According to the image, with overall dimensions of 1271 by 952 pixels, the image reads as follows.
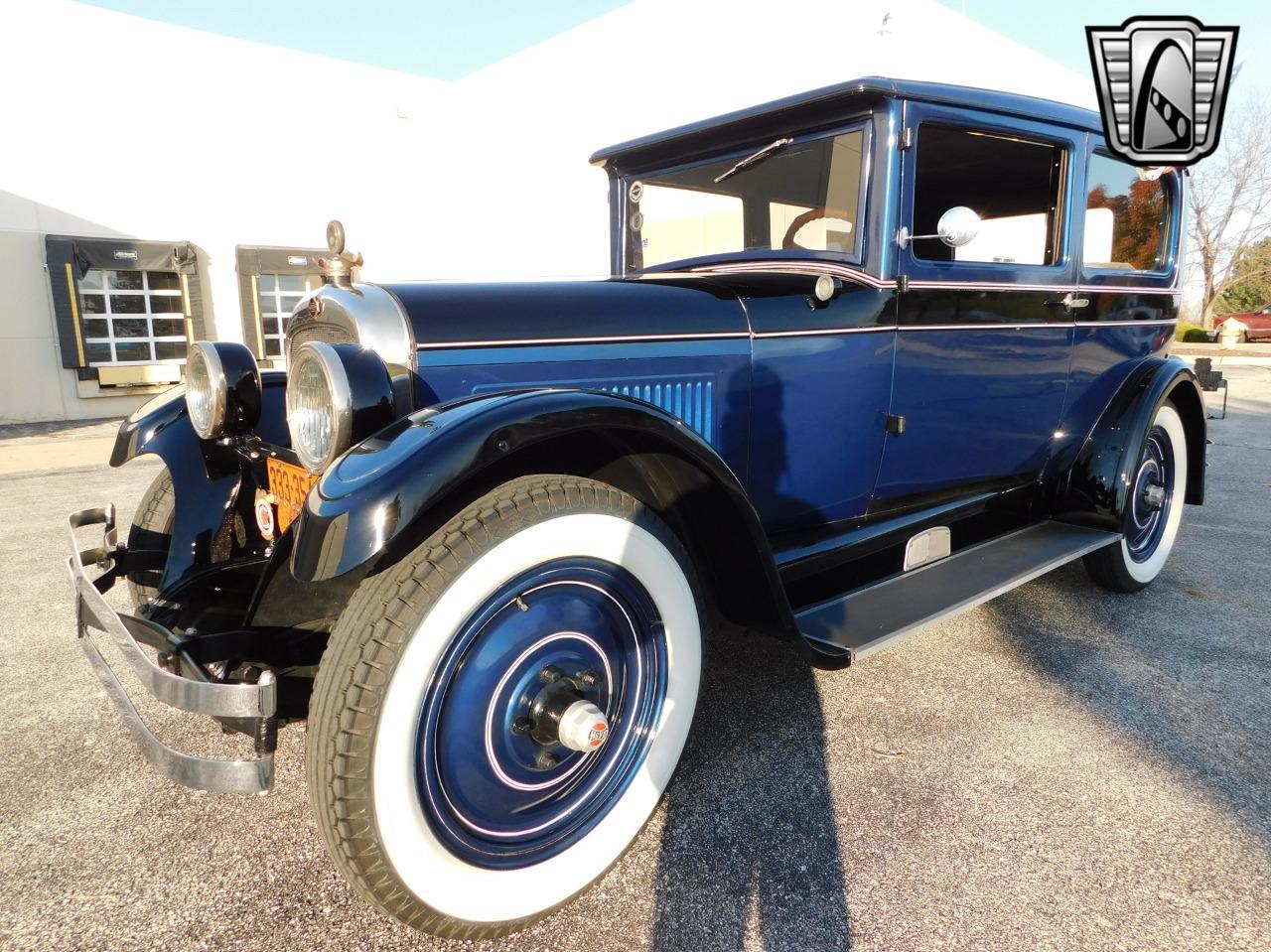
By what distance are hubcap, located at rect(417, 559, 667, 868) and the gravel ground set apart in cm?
19

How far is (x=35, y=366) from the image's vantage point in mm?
9391

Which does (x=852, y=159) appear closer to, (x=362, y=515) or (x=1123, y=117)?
(x=362, y=515)

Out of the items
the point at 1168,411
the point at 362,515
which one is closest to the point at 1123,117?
the point at 1168,411

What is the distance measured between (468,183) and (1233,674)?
12759 mm

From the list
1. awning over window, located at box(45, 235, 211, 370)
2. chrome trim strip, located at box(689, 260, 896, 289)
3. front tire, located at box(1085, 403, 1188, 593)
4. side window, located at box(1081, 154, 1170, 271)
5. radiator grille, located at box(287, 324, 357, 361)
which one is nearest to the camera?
radiator grille, located at box(287, 324, 357, 361)

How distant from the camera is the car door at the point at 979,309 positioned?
93.0 inches

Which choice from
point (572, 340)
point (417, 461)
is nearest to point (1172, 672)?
point (572, 340)

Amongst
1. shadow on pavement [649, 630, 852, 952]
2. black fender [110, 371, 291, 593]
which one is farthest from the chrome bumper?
shadow on pavement [649, 630, 852, 952]

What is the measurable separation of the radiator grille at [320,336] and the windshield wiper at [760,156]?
53.6 inches

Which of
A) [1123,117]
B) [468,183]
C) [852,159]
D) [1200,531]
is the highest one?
[468,183]

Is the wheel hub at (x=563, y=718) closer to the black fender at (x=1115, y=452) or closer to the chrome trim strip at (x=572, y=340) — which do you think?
the chrome trim strip at (x=572, y=340)

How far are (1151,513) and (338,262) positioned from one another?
10.9 ft

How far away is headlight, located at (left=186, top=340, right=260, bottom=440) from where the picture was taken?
2109 mm

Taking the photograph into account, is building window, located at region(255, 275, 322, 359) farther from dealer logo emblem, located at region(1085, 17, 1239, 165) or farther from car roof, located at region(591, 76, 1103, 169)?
dealer logo emblem, located at region(1085, 17, 1239, 165)
